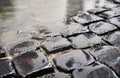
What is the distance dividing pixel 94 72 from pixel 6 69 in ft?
3.06

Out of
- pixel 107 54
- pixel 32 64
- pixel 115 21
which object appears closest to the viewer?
pixel 32 64

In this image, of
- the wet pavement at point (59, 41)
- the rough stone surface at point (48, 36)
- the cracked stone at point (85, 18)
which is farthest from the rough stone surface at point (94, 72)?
the cracked stone at point (85, 18)

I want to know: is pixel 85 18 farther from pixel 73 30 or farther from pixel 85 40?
pixel 85 40

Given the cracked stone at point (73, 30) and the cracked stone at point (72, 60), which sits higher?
the cracked stone at point (73, 30)

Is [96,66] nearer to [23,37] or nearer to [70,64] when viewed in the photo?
[70,64]

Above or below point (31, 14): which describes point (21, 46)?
below

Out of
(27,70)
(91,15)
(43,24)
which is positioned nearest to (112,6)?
(91,15)

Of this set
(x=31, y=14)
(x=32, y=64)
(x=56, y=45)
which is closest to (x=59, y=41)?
(x=56, y=45)

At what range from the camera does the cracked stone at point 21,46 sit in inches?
102

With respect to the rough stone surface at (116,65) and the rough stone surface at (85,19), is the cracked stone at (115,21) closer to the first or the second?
the rough stone surface at (85,19)

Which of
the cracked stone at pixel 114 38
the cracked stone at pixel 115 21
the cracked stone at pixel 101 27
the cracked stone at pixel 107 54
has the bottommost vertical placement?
the cracked stone at pixel 107 54

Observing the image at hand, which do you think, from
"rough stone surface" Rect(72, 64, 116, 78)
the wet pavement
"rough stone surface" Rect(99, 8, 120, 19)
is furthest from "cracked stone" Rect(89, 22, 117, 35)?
"rough stone surface" Rect(72, 64, 116, 78)

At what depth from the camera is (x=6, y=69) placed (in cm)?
220

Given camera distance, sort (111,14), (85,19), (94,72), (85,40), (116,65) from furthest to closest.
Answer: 1. (111,14)
2. (85,19)
3. (85,40)
4. (116,65)
5. (94,72)
